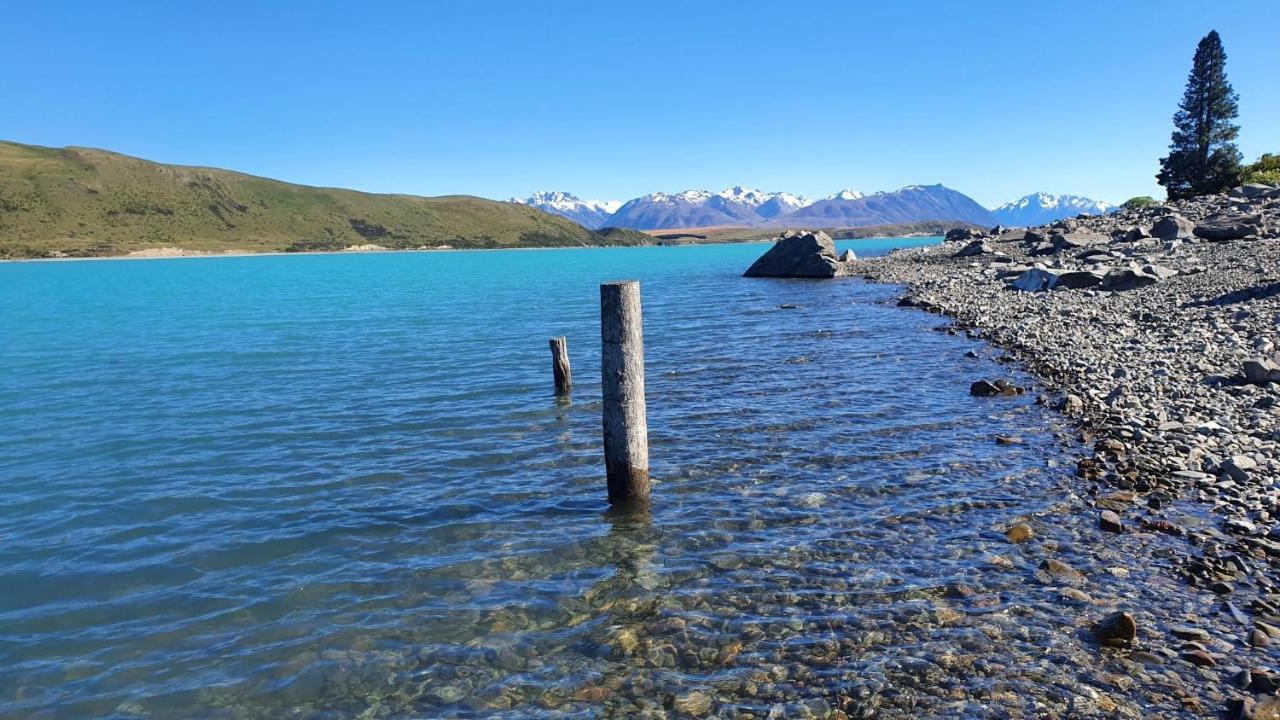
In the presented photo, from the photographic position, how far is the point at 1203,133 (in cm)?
7781

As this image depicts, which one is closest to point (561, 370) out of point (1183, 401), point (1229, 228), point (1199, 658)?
point (1183, 401)

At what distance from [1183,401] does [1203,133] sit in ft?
280

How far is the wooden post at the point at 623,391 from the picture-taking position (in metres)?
10.7

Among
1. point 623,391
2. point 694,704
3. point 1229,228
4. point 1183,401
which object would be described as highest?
point 1229,228

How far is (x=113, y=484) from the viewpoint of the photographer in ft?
44.1

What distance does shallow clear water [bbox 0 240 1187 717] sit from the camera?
7.25m

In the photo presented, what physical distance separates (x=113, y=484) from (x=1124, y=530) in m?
17.0

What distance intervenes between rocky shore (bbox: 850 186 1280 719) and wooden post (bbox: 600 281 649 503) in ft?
18.0

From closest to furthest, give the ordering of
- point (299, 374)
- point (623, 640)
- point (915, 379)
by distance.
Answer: point (623, 640) < point (915, 379) < point (299, 374)

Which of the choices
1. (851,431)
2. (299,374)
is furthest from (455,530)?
Result: (299,374)

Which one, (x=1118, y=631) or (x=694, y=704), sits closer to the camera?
(x=694, y=704)

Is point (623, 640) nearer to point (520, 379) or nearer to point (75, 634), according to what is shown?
point (75, 634)

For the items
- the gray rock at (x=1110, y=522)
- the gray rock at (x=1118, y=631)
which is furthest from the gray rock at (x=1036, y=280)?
the gray rock at (x=1118, y=631)

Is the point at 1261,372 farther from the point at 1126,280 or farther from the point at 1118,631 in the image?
the point at 1126,280
